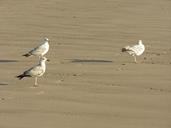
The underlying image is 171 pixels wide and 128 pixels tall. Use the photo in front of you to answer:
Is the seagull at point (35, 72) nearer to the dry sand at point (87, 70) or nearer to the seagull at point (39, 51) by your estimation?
the dry sand at point (87, 70)

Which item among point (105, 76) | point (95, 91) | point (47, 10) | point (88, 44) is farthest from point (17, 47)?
point (47, 10)

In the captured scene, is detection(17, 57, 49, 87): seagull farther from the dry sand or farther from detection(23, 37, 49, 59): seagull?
detection(23, 37, 49, 59): seagull

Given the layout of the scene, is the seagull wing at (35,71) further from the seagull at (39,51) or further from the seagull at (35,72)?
the seagull at (39,51)

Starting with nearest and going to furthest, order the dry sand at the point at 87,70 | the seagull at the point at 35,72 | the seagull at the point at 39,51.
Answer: the dry sand at the point at 87,70 < the seagull at the point at 35,72 < the seagull at the point at 39,51

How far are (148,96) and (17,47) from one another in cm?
699

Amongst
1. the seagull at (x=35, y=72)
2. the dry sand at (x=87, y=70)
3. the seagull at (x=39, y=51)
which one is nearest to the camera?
the dry sand at (x=87, y=70)

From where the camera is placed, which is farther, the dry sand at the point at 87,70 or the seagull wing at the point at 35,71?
the seagull wing at the point at 35,71

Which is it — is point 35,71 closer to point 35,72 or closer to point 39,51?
point 35,72

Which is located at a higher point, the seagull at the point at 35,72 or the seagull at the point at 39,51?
the seagull at the point at 39,51

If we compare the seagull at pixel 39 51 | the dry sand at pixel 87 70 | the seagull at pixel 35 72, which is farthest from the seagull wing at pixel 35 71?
the seagull at pixel 39 51

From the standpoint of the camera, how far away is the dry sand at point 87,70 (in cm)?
1177

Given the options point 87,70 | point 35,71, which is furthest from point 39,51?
point 35,71

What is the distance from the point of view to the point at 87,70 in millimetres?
16234

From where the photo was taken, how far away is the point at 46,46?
17734mm
